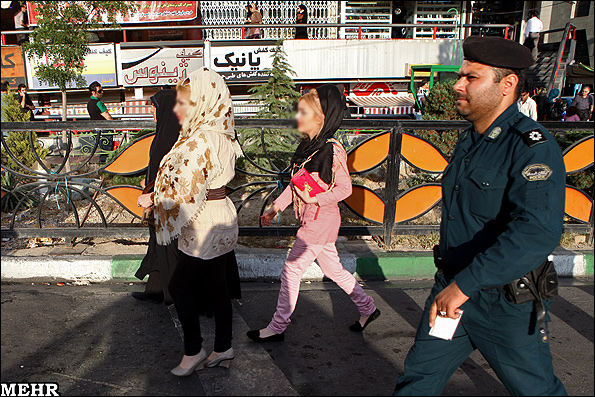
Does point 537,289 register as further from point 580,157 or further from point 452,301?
point 580,157

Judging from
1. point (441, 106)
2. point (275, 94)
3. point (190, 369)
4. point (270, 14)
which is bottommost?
point (190, 369)

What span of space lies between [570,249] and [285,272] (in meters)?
3.29

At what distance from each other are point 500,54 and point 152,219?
2.54 metres

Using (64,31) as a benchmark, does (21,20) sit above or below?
above

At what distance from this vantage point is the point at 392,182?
4.84 m

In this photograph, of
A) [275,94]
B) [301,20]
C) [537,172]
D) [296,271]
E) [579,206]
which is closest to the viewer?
[537,172]

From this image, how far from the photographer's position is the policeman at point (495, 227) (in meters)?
1.75

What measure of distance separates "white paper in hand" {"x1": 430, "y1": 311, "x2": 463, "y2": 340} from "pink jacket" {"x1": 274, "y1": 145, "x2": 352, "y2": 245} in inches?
58.5

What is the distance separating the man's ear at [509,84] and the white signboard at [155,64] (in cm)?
1541

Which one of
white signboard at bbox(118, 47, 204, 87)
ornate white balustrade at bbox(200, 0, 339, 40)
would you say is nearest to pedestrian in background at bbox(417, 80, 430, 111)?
ornate white balustrade at bbox(200, 0, 339, 40)

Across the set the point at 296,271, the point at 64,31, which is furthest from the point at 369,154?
the point at 64,31

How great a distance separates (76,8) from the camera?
10.6 m

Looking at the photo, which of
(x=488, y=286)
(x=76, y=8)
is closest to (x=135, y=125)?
(x=488, y=286)

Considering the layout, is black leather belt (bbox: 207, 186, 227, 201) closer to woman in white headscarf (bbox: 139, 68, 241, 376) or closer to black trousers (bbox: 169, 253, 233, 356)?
woman in white headscarf (bbox: 139, 68, 241, 376)
